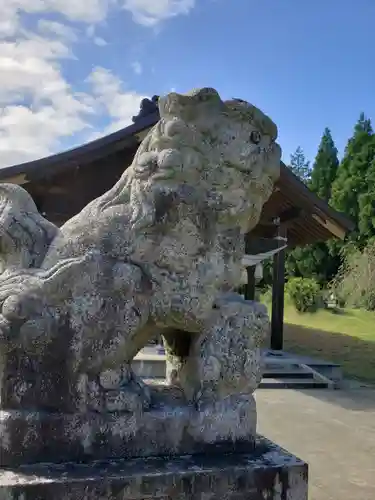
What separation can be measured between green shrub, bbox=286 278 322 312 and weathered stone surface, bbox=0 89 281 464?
16681 millimetres

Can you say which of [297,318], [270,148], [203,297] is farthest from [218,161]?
[297,318]

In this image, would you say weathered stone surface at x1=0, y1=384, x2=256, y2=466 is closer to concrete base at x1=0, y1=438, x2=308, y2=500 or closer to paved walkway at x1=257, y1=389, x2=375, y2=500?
concrete base at x1=0, y1=438, x2=308, y2=500

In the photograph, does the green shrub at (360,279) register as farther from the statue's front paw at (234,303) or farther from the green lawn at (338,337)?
the statue's front paw at (234,303)

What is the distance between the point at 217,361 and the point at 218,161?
2.36 feet

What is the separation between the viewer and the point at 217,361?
6.49ft

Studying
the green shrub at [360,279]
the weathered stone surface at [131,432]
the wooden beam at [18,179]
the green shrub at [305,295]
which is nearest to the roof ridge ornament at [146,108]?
the wooden beam at [18,179]

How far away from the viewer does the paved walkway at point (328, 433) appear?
3289 millimetres

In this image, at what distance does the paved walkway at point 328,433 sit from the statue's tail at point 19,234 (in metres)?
2.03

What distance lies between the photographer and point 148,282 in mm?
1961

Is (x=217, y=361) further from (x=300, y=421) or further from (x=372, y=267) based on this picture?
(x=372, y=267)

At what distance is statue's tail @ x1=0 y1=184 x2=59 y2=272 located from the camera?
2.05m

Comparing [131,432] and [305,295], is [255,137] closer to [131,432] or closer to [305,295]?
[131,432]

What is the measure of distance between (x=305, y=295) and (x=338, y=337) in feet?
13.6

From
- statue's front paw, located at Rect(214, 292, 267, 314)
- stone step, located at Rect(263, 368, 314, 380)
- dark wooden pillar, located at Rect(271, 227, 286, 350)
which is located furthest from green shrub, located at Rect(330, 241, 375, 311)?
statue's front paw, located at Rect(214, 292, 267, 314)
